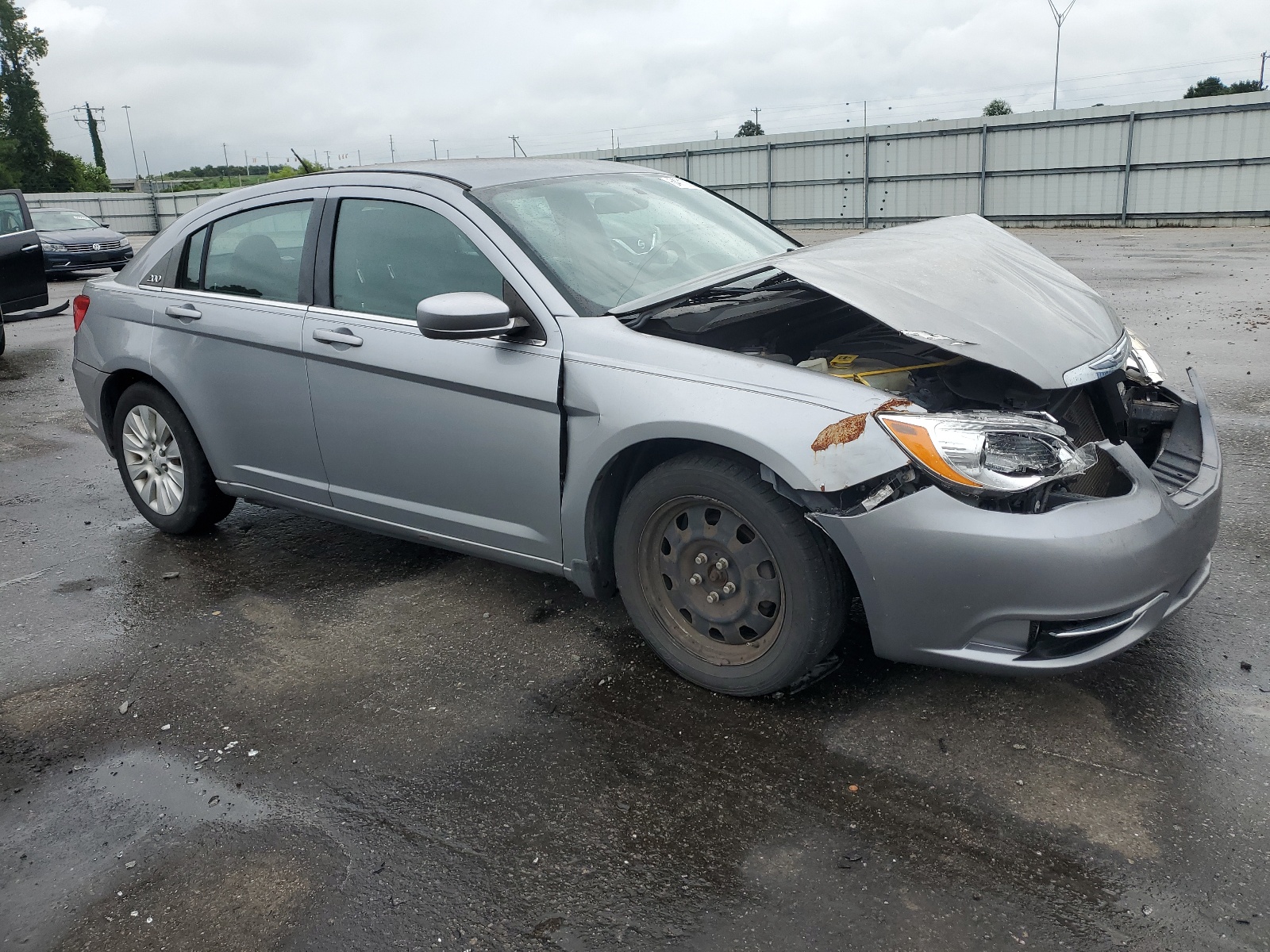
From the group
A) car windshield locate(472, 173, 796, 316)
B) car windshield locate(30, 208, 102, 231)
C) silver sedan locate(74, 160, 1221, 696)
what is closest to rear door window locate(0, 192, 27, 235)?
silver sedan locate(74, 160, 1221, 696)

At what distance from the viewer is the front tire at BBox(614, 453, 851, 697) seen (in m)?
2.92

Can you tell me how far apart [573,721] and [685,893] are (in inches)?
34.2

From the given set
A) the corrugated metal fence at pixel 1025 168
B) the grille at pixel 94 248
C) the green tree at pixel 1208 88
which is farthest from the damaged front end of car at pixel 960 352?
the green tree at pixel 1208 88

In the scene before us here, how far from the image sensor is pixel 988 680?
130 inches

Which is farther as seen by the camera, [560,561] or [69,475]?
[69,475]

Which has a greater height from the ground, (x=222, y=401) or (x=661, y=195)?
(x=661, y=195)

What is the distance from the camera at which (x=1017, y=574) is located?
263 centimetres

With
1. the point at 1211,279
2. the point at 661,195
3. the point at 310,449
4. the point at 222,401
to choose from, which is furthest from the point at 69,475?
the point at 1211,279

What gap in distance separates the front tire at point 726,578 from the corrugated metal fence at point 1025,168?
26.6 metres

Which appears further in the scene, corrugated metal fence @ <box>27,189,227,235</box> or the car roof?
corrugated metal fence @ <box>27,189,227,235</box>

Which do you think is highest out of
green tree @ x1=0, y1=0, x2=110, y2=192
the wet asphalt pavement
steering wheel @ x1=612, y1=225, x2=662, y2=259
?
green tree @ x1=0, y1=0, x2=110, y2=192

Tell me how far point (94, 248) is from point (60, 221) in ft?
4.45

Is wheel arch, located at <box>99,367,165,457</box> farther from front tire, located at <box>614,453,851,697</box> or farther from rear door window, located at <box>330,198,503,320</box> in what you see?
front tire, located at <box>614,453,851,697</box>

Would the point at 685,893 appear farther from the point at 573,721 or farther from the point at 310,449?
the point at 310,449
